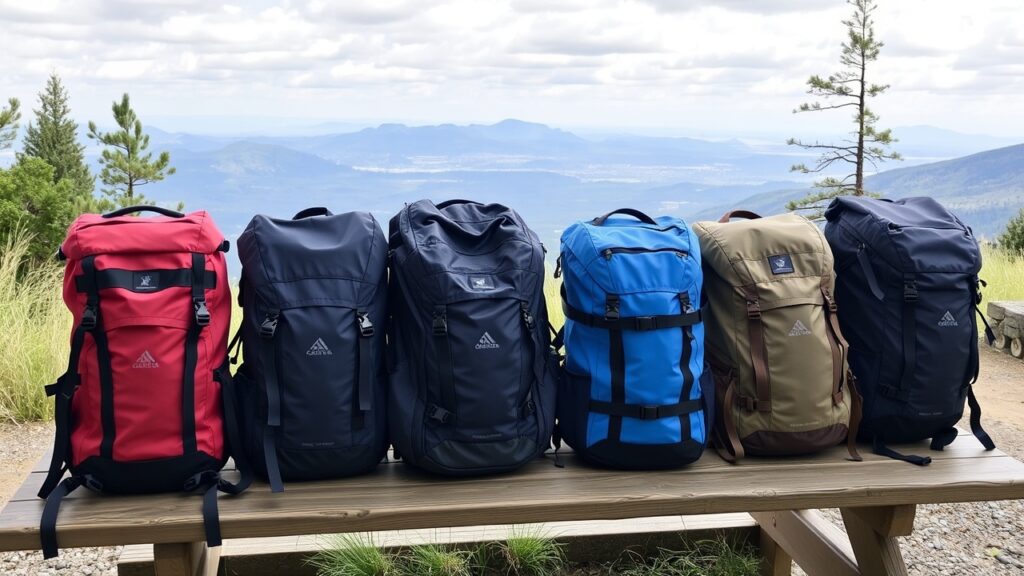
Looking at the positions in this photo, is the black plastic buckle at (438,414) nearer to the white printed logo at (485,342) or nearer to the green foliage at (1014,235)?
the white printed logo at (485,342)

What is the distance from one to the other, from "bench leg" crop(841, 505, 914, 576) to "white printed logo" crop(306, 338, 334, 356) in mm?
1571

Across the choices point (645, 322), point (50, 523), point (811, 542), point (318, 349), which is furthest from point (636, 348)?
point (50, 523)

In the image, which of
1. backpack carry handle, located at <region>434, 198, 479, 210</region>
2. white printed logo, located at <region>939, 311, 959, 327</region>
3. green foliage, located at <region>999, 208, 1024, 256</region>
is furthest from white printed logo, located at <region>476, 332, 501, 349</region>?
green foliage, located at <region>999, 208, 1024, 256</region>

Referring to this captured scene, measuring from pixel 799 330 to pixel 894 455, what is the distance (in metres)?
0.49

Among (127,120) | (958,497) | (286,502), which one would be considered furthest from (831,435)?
(127,120)

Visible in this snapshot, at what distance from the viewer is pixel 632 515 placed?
7.30ft

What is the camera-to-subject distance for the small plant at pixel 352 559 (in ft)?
9.19

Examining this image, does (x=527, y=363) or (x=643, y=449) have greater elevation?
(x=527, y=363)

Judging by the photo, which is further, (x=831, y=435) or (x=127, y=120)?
(x=127, y=120)

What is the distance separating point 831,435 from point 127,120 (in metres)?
20.1

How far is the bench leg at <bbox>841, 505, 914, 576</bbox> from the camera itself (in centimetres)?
243

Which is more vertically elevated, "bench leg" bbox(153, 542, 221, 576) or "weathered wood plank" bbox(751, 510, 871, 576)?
"bench leg" bbox(153, 542, 221, 576)

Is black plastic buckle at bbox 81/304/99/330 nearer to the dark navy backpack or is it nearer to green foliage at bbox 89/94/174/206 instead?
the dark navy backpack

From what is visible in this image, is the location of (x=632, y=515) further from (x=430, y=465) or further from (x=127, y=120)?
(x=127, y=120)
